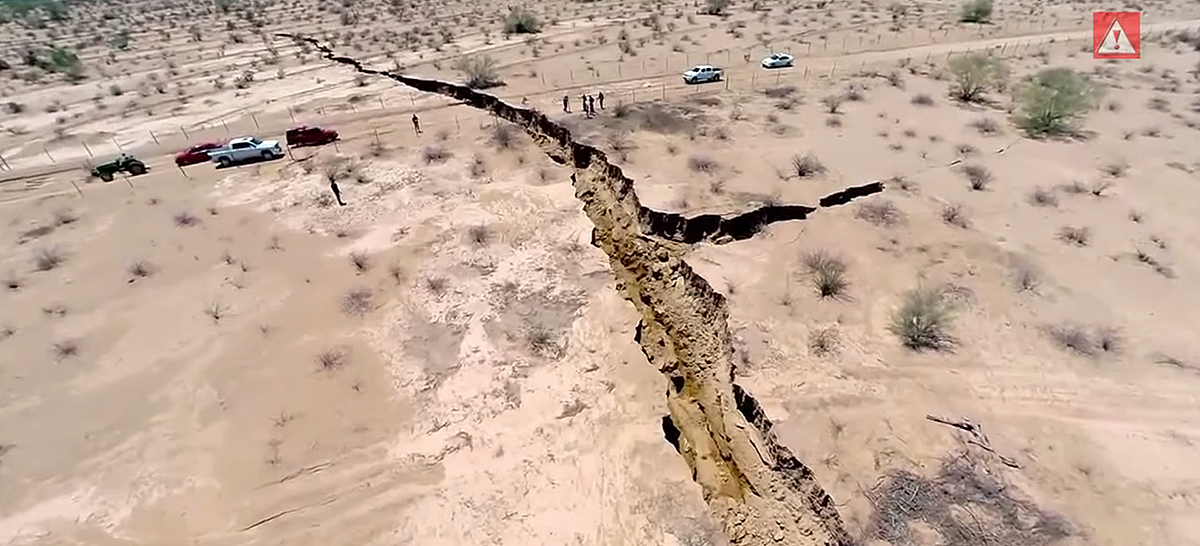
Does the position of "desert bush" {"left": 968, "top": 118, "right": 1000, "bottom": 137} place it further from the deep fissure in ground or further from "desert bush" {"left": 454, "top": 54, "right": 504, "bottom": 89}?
"desert bush" {"left": 454, "top": 54, "right": 504, "bottom": 89}

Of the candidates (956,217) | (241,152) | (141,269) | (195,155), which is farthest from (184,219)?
(956,217)

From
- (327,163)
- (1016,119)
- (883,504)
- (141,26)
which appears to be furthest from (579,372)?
(141,26)

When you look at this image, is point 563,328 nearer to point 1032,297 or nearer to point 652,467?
point 652,467

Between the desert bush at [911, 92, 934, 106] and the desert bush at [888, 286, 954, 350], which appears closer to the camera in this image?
the desert bush at [888, 286, 954, 350]

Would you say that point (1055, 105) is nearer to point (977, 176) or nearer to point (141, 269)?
point (977, 176)

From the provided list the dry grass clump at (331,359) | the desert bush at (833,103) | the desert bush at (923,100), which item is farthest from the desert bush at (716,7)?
the dry grass clump at (331,359)

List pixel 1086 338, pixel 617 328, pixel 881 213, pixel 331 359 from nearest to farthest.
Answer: pixel 1086 338 → pixel 331 359 → pixel 617 328 → pixel 881 213

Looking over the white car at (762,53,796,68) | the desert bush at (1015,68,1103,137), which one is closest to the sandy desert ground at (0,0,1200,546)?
the desert bush at (1015,68,1103,137)
